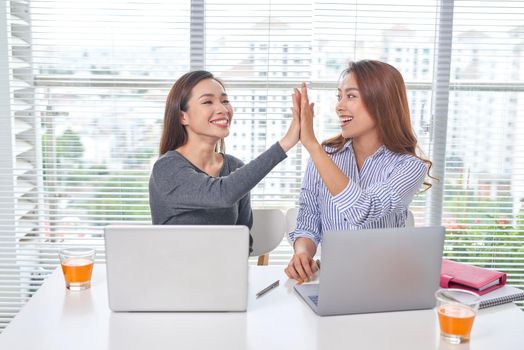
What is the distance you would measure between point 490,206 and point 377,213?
56.7 inches

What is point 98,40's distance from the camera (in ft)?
9.48

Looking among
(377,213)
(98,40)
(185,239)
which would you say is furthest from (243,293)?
(98,40)

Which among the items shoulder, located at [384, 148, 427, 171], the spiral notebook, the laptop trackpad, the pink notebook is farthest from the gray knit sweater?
the spiral notebook

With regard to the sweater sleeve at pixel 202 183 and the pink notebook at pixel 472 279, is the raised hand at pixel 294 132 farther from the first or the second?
the pink notebook at pixel 472 279

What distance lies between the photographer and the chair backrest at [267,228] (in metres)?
2.25

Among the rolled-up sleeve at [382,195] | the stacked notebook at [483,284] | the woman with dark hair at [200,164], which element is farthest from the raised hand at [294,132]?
the stacked notebook at [483,284]

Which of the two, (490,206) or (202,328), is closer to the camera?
(202,328)

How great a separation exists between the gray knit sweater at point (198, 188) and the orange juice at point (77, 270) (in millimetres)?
380

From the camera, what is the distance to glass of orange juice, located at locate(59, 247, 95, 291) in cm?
159

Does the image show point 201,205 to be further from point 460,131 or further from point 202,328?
point 460,131

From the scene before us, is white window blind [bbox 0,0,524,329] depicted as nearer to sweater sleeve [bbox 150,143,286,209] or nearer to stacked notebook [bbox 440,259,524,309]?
sweater sleeve [bbox 150,143,286,209]

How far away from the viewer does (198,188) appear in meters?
1.81

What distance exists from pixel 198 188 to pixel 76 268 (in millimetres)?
457

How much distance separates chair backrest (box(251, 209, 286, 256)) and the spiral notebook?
922 millimetres
